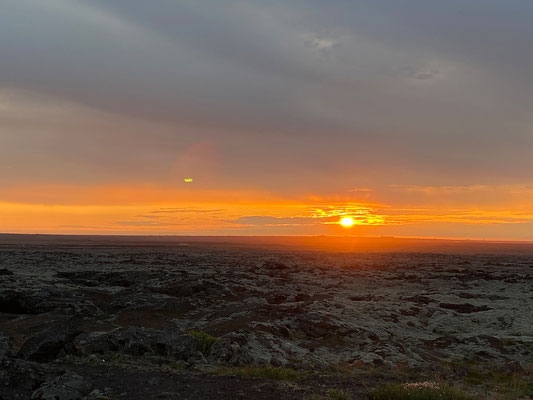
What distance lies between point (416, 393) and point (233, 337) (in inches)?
398

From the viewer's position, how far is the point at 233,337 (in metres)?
21.9

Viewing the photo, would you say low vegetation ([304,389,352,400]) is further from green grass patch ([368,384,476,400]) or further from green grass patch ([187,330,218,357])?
green grass patch ([187,330,218,357])

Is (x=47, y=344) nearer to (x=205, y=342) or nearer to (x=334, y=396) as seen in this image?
(x=205, y=342)

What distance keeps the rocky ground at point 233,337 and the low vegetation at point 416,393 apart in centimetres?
64

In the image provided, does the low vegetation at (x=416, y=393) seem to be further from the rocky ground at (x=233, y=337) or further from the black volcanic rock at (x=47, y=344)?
the black volcanic rock at (x=47, y=344)

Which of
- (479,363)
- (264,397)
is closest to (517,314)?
(479,363)

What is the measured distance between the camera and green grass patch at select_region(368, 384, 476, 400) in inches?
534

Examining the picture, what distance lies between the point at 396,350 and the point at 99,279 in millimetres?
36632

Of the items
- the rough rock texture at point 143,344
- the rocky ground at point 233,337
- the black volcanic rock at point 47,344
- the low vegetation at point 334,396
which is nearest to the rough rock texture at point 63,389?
the rocky ground at point 233,337

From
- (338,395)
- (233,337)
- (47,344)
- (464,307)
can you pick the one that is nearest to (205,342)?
(233,337)

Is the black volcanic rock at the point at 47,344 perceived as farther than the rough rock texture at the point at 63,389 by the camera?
Yes

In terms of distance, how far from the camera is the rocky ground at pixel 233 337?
50.1 feet

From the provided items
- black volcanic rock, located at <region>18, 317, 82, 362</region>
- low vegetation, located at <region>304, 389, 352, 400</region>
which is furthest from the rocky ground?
low vegetation, located at <region>304, 389, 352, 400</region>

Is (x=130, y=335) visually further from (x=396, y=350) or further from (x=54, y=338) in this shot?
(x=396, y=350)
